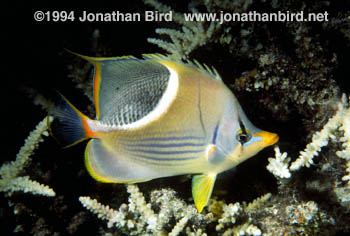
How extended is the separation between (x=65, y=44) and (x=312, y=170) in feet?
7.76

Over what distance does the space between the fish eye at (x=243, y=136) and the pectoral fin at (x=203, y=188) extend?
0.27 m

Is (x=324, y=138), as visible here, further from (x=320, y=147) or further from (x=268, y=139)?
(x=268, y=139)

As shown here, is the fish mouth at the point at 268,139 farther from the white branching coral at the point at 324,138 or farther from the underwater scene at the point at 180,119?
the white branching coral at the point at 324,138

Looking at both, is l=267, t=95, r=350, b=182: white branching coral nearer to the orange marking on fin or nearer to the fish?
the fish

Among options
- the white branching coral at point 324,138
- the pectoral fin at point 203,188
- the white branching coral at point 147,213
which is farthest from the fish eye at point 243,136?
the white branching coral at point 147,213

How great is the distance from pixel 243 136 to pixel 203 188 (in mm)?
388

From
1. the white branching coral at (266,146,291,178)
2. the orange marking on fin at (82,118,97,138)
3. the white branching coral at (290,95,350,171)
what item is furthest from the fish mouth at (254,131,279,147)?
the orange marking on fin at (82,118,97,138)

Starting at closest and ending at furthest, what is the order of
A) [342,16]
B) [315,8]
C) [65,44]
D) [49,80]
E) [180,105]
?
1. [180,105]
2. [315,8]
3. [342,16]
4. [65,44]
5. [49,80]

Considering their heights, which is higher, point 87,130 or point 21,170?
point 87,130

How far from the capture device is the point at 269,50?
5.88ft

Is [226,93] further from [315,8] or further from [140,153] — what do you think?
[315,8]

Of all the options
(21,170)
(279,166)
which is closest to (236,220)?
(279,166)

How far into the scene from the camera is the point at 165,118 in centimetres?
116

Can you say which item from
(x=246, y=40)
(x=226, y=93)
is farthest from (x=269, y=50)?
(x=226, y=93)
